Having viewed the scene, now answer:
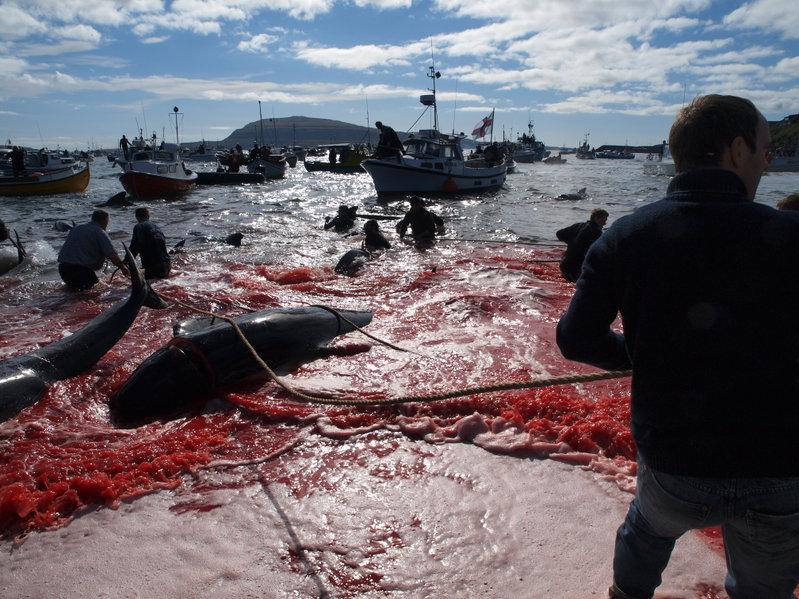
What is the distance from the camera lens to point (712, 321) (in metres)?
1.71

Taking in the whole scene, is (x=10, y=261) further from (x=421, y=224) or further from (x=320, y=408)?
(x=320, y=408)

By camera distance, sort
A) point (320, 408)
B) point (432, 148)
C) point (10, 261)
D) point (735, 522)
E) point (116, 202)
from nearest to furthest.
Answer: point (735, 522) < point (320, 408) < point (10, 261) < point (116, 202) < point (432, 148)

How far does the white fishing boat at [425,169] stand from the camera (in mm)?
29562

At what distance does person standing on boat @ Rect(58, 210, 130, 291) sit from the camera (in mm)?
10078

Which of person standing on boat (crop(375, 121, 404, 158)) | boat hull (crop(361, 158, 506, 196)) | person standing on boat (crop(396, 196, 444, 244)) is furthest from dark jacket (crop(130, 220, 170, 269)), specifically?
person standing on boat (crop(375, 121, 404, 158))

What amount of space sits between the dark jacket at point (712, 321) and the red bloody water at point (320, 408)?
6.65 ft

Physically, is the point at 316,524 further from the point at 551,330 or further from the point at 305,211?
the point at 305,211

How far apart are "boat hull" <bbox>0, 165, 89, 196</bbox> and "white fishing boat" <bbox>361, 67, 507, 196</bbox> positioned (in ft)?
56.2

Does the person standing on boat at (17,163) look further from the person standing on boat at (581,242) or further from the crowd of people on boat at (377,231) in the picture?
the person standing on boat at (581,242)

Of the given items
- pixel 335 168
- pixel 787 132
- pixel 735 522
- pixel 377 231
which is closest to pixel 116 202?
pixel 377 231

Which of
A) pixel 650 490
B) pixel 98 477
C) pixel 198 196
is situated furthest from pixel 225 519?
pixel 198 196

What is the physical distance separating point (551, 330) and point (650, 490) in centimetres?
587

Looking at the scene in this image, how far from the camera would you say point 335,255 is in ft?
49.1

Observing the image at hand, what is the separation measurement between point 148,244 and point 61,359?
221 inches
